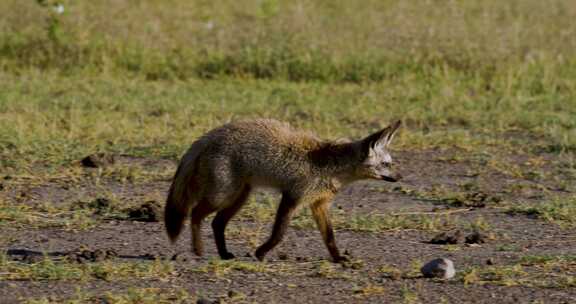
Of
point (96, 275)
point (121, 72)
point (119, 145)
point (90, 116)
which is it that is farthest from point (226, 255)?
point (121, 72)

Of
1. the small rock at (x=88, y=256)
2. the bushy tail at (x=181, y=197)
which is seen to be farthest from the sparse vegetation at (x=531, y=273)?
the small rock at (x=88, y=256)

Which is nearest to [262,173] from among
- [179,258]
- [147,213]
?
[179,258]

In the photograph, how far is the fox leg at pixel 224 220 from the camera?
6.89m

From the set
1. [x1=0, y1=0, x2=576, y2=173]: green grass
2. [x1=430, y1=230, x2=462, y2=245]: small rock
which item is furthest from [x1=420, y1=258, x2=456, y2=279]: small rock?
[x1=0, y1=0, x2=576, y2=173]: green grass

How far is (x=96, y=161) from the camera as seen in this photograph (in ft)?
30.0

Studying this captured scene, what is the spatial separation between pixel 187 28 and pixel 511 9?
4.86 m

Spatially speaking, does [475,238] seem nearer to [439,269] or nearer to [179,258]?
[439,269]

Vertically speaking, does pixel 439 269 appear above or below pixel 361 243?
above

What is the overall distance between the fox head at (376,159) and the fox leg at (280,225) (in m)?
0.51

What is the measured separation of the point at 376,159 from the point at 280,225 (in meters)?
0.81

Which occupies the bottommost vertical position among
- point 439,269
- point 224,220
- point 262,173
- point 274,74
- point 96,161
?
point 274,74

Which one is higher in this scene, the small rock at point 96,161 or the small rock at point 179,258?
the small rock at point 179,258

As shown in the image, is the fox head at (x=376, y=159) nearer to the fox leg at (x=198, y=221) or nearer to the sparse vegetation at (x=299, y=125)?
the sparse vegetation at (x=299, y=125)

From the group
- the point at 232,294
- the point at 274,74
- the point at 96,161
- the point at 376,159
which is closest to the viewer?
the point at 232,294
